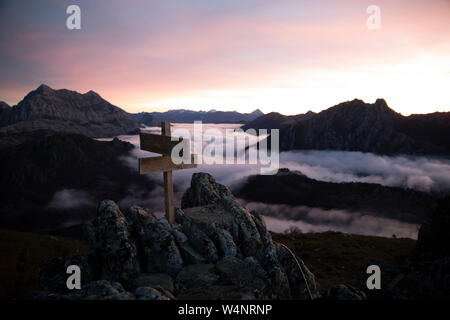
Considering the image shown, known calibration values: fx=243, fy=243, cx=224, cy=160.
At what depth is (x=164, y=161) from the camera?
11.4m

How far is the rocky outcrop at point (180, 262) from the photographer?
336 inches

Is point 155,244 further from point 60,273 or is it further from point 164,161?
point 60,273


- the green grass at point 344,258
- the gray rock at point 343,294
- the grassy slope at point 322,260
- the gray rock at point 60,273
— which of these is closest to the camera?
the gray rock at point 343,294

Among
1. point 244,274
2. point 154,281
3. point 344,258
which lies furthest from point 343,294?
point 344,258

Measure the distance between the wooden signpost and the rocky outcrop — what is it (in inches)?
49.2

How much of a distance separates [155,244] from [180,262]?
4.39ft

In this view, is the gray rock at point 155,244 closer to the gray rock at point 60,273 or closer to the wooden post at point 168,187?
the wooden post at point 168,187

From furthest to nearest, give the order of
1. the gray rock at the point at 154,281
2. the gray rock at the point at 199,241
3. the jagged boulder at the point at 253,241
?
the gray rock at the point at 199,241
the jagged boulder at the point at 253,241
the gray rock at the point at 154,281

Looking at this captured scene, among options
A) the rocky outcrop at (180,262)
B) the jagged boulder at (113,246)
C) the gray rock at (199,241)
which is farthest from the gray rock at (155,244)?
the gray rock at (199,241)

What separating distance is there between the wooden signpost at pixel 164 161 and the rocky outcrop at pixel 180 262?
4.10 feet

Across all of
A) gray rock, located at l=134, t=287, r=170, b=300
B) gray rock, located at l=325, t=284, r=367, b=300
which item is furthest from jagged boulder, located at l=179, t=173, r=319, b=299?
gray rock, located at l=134, t=287, r=170, b=300

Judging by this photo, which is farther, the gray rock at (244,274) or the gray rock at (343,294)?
the gray rock at (244,274)

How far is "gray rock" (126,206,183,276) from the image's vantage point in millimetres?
10195

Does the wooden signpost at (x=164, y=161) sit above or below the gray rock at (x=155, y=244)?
above
